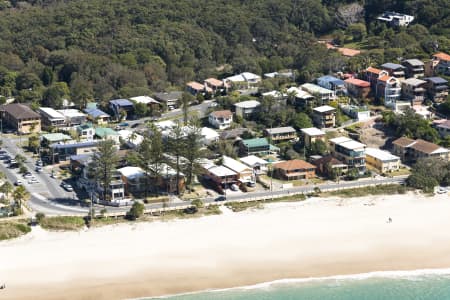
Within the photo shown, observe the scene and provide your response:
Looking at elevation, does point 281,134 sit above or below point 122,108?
below

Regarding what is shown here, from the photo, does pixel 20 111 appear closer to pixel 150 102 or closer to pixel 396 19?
pixel 150 102

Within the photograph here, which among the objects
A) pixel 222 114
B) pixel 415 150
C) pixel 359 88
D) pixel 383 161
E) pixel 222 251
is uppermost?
pixel 359 88

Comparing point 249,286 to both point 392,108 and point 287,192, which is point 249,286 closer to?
point 287,192

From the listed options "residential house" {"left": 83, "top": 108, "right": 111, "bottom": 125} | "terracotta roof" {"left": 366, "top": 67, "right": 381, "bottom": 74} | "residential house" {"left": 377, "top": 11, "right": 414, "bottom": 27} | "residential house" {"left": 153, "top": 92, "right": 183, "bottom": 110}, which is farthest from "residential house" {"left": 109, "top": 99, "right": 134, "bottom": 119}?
"residential house" {"left": 377, "top": 11, "right": 414, "bottom": 27}

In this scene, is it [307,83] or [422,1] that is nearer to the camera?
[307,83]

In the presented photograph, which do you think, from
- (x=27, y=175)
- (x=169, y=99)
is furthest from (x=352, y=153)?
(x=169, y=99)

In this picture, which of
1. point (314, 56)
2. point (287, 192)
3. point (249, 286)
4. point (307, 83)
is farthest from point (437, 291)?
point (314, 56)

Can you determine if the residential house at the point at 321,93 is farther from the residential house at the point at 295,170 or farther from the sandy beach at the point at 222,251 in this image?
the sandy beach at the point at 222,251

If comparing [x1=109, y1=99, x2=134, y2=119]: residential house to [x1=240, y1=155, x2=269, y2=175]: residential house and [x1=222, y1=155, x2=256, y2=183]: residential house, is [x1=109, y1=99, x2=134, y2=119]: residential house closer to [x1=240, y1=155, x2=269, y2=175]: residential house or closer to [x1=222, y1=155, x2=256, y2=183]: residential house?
[x1=240, y1=155, x2=269, y2=175]: residential house
